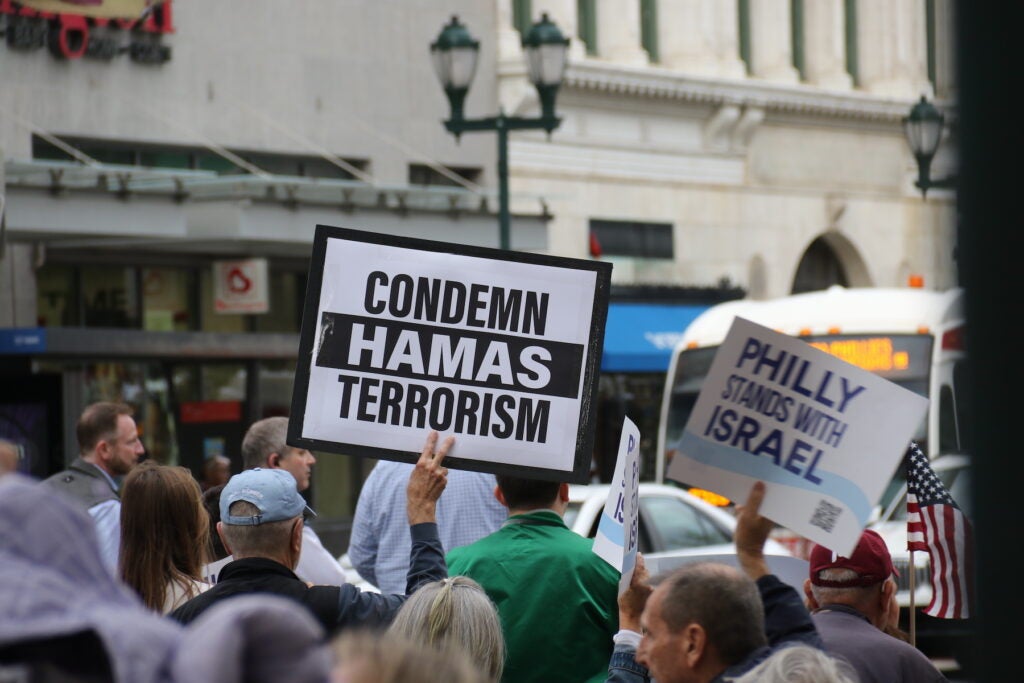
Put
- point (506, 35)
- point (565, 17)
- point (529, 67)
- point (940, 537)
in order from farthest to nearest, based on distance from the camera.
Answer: point (565, 17) → point (506, 35) → point (529, 67) → point (940, 537)

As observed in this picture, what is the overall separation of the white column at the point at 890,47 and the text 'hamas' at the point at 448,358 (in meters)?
29.8

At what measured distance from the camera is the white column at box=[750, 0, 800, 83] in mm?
31984

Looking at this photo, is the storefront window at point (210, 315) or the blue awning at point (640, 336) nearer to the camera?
the storefront window at point (210, 315)

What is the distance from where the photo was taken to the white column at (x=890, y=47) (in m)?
34.1

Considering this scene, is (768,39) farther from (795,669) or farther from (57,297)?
(795,669)

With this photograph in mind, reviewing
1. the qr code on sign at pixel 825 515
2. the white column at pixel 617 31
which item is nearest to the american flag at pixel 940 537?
the qr code on sign at pixel 825 515

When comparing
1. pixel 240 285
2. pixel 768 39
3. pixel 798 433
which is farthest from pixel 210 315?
pixel 798 433

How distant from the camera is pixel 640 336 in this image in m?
27.5

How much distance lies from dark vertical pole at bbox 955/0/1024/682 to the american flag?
4.15 meters

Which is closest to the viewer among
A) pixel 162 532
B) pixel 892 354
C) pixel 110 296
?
pixel 162 532

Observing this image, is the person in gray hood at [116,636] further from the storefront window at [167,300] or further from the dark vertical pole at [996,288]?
the storefront window at [167,300]

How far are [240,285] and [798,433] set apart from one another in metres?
18.8

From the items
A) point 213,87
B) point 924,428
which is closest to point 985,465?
point 924,428

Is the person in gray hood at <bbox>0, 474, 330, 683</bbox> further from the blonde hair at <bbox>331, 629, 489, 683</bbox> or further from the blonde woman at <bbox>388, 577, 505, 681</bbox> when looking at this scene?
the blonde woman at <bbox>388, 577, 505, 681</bbox>
